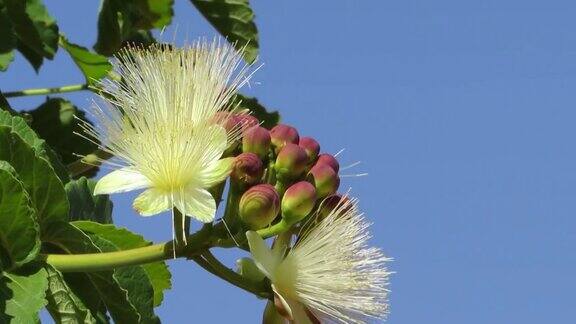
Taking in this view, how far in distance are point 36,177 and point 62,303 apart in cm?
22

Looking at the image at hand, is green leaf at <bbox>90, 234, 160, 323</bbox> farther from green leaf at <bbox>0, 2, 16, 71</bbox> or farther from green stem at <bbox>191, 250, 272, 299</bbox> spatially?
green leaf at <bbox>0, 2, 16, 71</bbox>

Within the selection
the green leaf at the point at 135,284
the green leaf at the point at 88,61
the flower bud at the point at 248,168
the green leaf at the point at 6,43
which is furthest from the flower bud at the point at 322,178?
the green leaf at the point at 88,61

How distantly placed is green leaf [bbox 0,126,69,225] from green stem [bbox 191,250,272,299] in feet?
0.90

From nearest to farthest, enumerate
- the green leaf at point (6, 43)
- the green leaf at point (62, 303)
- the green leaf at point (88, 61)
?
1. the green leaf at point (62, 303)
2. the green leaf at point (6, 43)
3. the green leaf at point (88, 61)

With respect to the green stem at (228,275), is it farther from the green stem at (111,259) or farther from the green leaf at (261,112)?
the green leaf at (261,112)

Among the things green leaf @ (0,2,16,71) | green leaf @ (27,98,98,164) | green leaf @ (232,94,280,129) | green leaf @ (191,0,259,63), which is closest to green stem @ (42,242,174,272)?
green leaf @ (0,2,16,71)

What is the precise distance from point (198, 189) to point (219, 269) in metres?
0.14

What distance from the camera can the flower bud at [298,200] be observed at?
2193mm

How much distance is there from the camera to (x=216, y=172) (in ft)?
7.35

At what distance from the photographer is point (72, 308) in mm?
2291

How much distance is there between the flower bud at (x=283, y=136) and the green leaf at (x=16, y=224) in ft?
1.42

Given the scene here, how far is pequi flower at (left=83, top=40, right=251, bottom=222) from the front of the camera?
225cm

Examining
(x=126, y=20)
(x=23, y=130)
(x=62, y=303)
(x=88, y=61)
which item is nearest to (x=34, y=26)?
(x=88, y=61)

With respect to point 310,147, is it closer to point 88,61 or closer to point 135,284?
point 135,284
